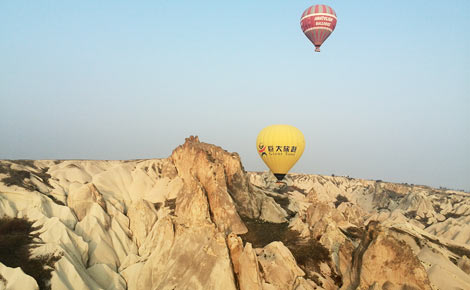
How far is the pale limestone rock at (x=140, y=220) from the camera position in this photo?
43375 mm

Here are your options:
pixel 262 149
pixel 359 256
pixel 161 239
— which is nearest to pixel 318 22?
pixel 262 149

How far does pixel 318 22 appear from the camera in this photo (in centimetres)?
5056

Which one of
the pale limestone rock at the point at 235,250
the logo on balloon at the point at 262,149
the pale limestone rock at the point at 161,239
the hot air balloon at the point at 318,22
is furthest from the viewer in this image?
the logo on balloon at the point at 262,149

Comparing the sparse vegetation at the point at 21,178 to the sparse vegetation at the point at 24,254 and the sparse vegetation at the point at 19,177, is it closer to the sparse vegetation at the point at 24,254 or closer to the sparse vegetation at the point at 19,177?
the sparse vegetation at the point at 19,177

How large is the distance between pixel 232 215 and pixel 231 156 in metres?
16.0

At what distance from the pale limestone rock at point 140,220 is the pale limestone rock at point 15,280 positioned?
1765 centimetres

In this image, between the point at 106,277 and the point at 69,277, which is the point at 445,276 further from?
the point at 69,277

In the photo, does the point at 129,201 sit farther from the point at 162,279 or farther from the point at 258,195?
→ the point at 162,279

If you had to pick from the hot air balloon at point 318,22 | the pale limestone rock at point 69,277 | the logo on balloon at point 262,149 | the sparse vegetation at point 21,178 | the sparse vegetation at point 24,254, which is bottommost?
the pale limestone rock at point 69,277

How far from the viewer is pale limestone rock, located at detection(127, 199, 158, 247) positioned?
43.4 metres

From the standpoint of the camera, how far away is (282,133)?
49156mm

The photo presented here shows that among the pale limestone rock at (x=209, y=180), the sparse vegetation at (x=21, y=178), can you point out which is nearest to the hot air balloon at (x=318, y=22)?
the pale limestone rock at (x=209, y=180)

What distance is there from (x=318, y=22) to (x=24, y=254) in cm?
4979

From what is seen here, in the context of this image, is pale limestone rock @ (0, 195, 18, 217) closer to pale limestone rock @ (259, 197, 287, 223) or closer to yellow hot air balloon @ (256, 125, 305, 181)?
pale limestone rock @ (259, 197, 287, 223)
